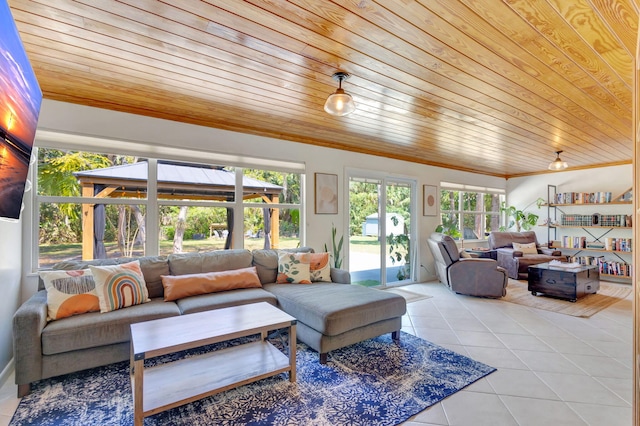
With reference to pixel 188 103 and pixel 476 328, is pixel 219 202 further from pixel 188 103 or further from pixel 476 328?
pixel 476 328

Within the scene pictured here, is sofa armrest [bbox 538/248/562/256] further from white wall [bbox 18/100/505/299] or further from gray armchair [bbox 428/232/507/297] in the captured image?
white wall [bbox 18/100/505/299]

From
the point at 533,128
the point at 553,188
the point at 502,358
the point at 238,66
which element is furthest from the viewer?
the point at 553,188

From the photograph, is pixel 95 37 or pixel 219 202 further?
pixel 219 202

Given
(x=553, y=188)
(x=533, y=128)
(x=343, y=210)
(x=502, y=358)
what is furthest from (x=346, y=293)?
(x=553, y=188)

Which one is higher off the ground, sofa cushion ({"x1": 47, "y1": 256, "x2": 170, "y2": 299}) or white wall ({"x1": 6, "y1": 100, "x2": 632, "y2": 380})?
white wall ({"x1": 6, "y1": 100, "x2": 632, "y2": 380})

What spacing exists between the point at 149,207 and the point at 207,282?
108 cm

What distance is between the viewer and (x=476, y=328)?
3.29 m

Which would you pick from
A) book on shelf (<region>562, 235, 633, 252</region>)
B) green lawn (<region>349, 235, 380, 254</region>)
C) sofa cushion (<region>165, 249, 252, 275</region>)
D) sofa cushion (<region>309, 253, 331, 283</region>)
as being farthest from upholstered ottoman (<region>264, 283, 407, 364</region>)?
book on shelf (<region>562, 235, 633, 252</region>)

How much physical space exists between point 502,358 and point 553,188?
577 centimetres

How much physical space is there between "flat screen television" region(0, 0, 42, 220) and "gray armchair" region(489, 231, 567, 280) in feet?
21.2

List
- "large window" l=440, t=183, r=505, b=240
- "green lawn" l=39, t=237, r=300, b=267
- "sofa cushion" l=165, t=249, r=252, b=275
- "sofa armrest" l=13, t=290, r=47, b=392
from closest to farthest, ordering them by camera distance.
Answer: "sofa armrest" l=13, t=290, r=47, b=392 < "green lawn" l=39, t=237, r=300, b=267 < "sofa cushion" l=165, t=249, r=252, b=275 < "large window" l=440, t=183, r=505, b=240

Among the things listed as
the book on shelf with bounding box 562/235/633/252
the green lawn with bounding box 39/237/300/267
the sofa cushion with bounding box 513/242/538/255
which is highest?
the green lawn with bounding box 39/237/300/267

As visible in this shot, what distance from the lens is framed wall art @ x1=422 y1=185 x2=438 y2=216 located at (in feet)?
18.7

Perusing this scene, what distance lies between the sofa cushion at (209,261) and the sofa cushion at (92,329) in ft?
2.12
